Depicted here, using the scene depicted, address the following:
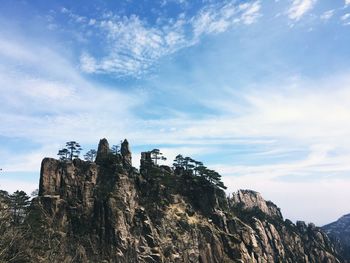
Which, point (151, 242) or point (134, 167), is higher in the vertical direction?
point (134, 167)

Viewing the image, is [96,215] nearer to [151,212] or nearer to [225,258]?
[151,212]

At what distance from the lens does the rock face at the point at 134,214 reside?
99.1 metres

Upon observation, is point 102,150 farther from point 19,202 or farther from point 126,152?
point 19,202

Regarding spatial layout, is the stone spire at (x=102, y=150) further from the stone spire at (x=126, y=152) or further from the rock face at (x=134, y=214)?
the stone spire at (x=126, y=152)

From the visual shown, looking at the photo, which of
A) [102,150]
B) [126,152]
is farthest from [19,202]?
[126,152]

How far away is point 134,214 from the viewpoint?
110 metres

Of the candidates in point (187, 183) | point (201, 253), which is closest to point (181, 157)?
point (187, 183)

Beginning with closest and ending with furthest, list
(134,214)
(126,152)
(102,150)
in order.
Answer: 1. (134,214)
2. (102,150)
3. (126,152)

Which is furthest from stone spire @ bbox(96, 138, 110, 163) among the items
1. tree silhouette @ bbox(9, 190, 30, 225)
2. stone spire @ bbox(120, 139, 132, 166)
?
tree silhouette @ bbox(9, 190, 30, 225)

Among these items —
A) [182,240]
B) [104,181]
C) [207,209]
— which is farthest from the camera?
[207,209]

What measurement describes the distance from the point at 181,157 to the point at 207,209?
2561cm

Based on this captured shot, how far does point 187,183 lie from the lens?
5320 inches

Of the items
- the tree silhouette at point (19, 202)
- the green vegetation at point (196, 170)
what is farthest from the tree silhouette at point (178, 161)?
the tree silhouette at point (19, 202)

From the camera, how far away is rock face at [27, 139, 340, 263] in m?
99.1
